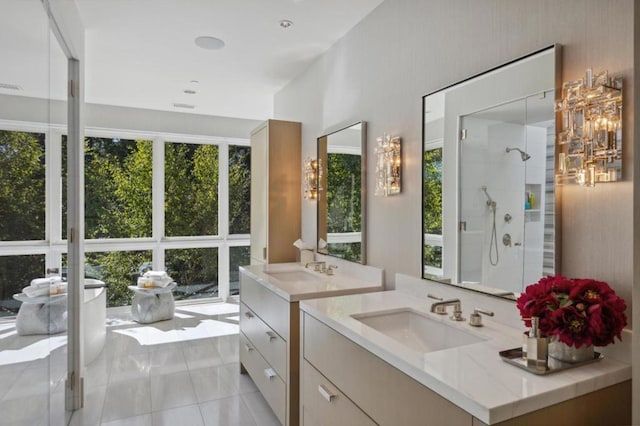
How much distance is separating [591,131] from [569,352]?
0.71 metres

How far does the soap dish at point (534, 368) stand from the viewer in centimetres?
111

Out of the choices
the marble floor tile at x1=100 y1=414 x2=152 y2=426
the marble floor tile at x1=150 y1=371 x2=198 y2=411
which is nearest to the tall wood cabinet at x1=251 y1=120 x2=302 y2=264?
the marble floor tile at x1=150 y1=371 x2=198 y2=411

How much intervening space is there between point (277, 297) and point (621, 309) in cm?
164

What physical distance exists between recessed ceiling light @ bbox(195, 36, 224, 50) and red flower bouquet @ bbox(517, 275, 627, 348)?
2849mm

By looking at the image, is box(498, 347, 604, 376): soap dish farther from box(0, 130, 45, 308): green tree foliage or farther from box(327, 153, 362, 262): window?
box(0, 130, 45, 308): green tree foliage

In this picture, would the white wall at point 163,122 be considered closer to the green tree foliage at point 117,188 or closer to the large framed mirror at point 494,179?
the green tree foliage at point 117,188

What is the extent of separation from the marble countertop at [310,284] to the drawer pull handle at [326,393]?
517 mm

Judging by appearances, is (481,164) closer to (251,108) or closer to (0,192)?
(0,192)

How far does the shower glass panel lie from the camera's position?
1477 mm

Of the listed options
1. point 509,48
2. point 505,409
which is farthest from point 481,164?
point 505,409

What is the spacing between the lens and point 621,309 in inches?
44.2

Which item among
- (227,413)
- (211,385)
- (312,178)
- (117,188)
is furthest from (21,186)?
(117,188)

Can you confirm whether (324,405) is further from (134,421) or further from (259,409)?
(134,421)

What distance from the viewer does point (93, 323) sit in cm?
338
